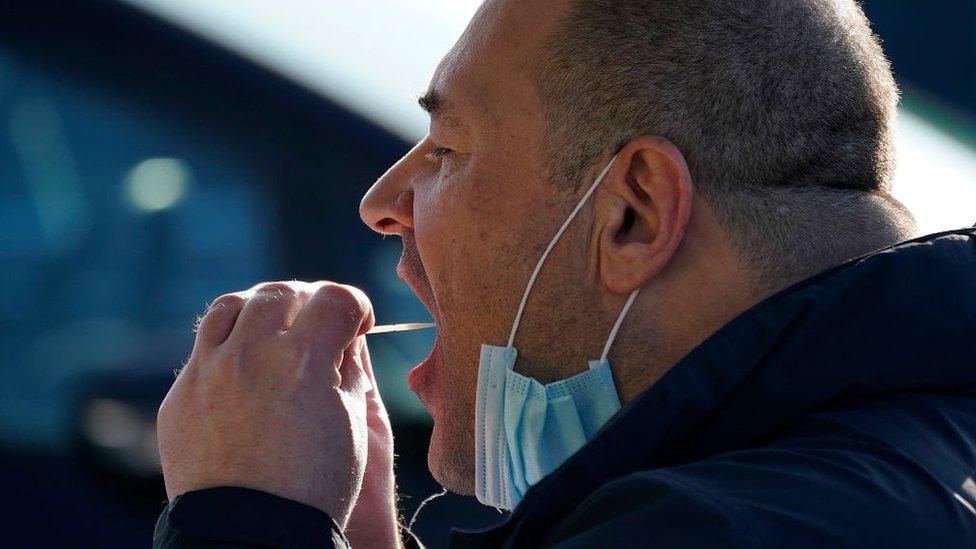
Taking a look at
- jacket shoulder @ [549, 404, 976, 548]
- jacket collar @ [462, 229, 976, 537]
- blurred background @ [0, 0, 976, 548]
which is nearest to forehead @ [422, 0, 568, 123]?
jacket collar @ [462, 229, 976, 537]

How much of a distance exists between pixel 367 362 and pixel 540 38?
28.6 inches

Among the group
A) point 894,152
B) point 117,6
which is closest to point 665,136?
point 894,152

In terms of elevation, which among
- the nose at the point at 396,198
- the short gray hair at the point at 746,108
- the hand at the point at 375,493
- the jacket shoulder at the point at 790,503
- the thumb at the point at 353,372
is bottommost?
the hand at the point at 375,493

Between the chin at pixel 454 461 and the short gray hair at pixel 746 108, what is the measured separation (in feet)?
1.73

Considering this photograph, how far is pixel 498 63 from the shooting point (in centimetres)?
199

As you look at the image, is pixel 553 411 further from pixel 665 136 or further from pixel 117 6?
pixel 117 6

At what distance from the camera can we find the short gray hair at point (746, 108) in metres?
1.73

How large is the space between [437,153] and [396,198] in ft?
0.43

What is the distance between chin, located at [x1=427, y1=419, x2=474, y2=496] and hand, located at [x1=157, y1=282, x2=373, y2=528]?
0.20m

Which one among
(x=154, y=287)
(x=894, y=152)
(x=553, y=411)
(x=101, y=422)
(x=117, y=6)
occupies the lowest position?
(x=101, y=422)

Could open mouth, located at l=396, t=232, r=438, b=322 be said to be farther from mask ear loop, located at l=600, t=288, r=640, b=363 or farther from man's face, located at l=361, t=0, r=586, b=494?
mask ear loop, located at l=600, t=288, r=640, b=363

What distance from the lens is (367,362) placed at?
217cm

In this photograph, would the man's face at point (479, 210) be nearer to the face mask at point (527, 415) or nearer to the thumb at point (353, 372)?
the face mask at point (527, 415)

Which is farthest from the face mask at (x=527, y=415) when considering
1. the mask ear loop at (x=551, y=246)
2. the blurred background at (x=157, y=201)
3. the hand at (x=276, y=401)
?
the blurred background at (x=157, y=201)
